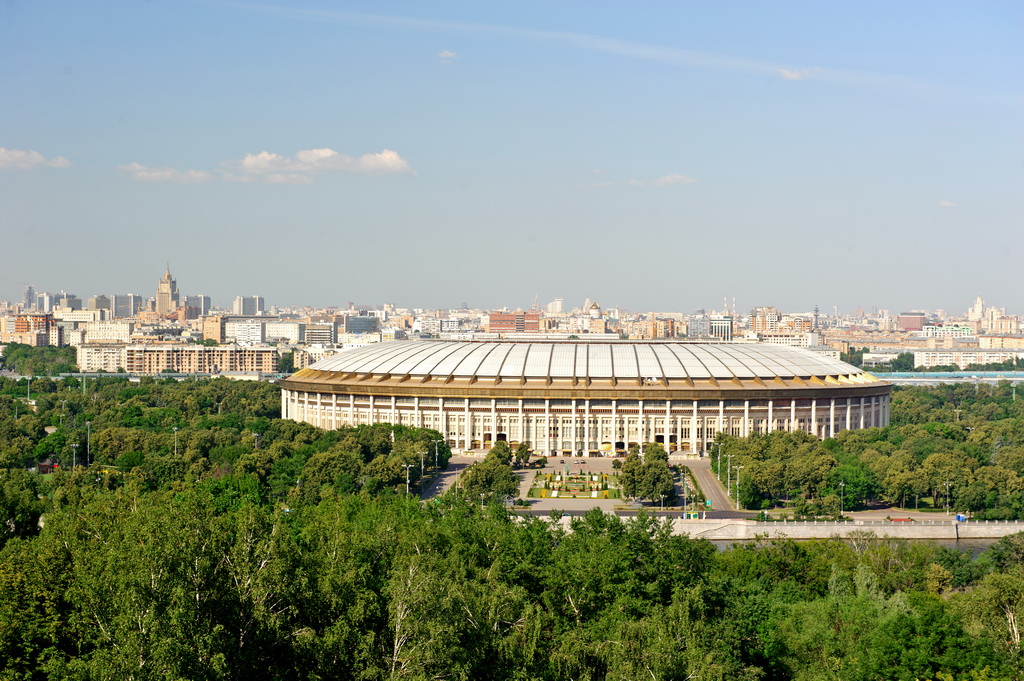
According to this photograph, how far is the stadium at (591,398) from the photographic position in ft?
236

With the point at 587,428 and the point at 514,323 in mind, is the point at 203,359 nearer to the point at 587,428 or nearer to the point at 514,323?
the point at 514,323

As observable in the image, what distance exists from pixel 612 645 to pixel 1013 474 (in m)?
34.9

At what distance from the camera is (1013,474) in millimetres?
53844

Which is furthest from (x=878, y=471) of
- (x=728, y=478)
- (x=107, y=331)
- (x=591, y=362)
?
(x=107, y=331)

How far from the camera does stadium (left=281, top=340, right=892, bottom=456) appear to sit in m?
71.9

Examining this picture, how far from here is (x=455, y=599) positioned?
25109 millimetres

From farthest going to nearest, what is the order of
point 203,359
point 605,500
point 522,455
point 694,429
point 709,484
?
1. point 203,359
2. point 694,429
3. point 522,455
4. point 709,484
5. point 605,500

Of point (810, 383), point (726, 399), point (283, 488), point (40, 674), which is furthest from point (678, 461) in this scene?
point (40, 674)

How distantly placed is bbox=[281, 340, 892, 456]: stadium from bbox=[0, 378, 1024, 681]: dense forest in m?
29.7

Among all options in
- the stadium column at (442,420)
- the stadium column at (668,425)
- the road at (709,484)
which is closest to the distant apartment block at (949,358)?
the stadium column at (668,425)

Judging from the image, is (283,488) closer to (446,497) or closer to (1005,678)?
(446,497)

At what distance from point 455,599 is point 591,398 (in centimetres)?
4676

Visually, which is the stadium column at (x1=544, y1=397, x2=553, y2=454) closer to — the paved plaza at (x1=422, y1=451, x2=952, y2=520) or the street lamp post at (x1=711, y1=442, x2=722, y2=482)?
the paved plaza at (x1=422, y1=451, x2=952, y2=520)

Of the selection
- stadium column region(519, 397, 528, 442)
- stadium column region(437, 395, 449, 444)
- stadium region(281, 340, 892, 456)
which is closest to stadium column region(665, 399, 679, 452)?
stadium region(281, 340, 892, 456)
